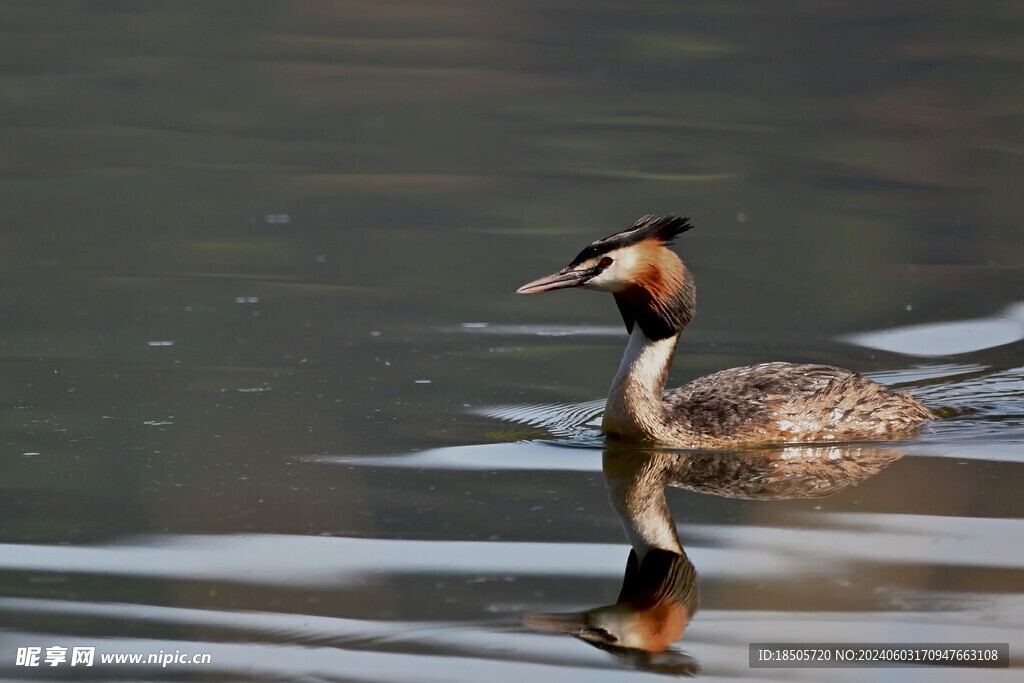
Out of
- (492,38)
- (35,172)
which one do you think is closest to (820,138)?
(492,38)

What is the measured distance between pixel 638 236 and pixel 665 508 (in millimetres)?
1497

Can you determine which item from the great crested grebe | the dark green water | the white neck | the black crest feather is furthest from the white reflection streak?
the black crest feather

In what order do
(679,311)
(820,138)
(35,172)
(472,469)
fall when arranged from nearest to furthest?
1. (472,469)
2. (679,311)
3. (35,172)
4. (820,138)

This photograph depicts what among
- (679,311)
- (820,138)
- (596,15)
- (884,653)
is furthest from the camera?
(596,15)

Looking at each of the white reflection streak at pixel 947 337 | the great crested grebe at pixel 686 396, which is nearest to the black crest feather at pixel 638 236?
the great crested grebe at pixel 686 396

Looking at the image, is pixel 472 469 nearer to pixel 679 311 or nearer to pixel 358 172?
pixel 679 311

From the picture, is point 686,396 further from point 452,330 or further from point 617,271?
point 452,330

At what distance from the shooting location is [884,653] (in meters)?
5.84

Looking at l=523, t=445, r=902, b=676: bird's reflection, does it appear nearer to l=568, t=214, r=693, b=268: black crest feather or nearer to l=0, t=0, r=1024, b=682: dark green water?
l=0, t=0, r=1024, b=682: dark green water

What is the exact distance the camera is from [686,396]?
28.3 ft

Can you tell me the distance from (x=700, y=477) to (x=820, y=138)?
30.8 feet

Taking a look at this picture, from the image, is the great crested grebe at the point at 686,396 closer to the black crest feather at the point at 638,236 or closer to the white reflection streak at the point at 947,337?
the black crest feather at the point at 638,236

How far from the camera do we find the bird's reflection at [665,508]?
603 cm

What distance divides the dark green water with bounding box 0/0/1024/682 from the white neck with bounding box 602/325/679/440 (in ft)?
0.67
